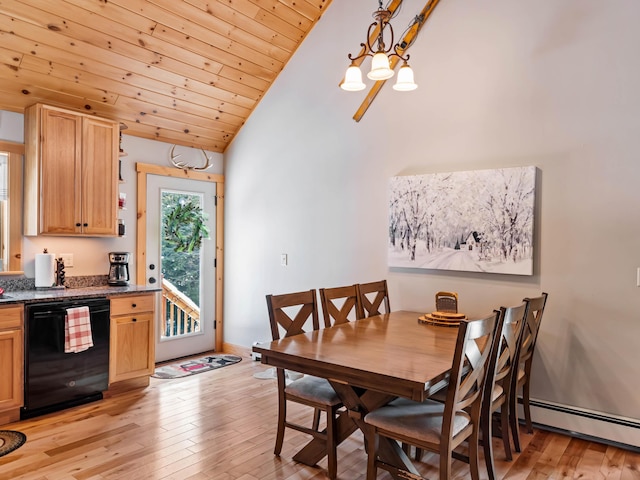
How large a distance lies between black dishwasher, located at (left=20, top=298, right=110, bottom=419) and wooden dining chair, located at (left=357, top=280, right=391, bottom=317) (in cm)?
210

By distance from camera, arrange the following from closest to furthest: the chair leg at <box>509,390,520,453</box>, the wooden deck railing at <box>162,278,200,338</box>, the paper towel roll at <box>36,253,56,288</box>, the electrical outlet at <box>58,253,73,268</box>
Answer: the chair leg at <box>509,390,520,453</box>, the paper towel roll at <box>36,253,56,288</box>, the electrical outlet at <box>58,253,73,268</box>, the wooden deck railing at <box>162,278,200,338</box>

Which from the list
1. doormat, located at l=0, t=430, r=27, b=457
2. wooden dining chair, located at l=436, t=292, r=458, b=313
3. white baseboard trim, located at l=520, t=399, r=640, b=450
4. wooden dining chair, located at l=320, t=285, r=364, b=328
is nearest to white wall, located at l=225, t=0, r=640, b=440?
white baseboard trim, located at l=520, t=399, r=640, b=450

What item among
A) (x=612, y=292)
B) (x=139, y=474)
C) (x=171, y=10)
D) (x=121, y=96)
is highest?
(x=171, y=10)

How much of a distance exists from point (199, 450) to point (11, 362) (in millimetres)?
1538

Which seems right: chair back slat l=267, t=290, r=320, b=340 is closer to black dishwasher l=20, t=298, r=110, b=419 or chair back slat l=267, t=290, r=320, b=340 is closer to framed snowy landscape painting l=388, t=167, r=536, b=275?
framed snowy landscape painting l=388, t=167, r=536, b=275

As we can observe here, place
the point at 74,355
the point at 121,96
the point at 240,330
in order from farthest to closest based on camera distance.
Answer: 1. the point at 240,330
2. the point at 121,96
3. the point at 74,355

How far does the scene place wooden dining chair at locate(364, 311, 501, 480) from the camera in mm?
1949

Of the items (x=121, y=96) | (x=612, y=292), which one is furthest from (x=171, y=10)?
(x=612, y=292)

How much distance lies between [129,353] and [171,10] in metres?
2.86

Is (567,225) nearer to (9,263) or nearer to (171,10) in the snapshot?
(171,10)

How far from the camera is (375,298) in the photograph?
3.59 metres

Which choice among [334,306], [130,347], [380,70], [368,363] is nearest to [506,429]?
[368,363]

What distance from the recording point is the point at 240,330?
Answer: 203 inches

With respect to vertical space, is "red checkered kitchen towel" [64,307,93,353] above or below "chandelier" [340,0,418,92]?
below
